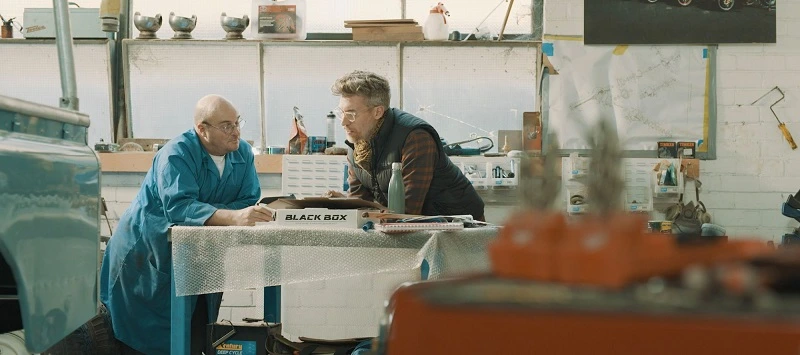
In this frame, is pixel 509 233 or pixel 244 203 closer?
pixel 509 233

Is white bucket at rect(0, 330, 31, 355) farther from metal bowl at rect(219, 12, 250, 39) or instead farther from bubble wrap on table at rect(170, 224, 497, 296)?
metal bowl at rect(219, 12, 250, 39)

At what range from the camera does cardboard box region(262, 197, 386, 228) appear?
299cm

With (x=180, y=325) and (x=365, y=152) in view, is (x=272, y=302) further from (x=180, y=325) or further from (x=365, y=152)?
(x=180, y=325)

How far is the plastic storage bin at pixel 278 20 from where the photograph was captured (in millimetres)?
5164

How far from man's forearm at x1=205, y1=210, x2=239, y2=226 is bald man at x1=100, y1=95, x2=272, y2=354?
216 mm

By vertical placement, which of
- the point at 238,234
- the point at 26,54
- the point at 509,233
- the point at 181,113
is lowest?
the point at 238,234

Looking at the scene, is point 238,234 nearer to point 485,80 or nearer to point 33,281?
point 33,281

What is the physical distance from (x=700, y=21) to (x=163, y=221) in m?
3.17

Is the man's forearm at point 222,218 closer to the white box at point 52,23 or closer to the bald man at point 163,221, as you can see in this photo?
the bald man at point 163,221

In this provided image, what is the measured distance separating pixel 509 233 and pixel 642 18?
15.9 feet

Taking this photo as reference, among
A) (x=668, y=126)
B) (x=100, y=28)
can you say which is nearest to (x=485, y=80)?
(x=668, y=126)

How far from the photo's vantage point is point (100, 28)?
5266mm

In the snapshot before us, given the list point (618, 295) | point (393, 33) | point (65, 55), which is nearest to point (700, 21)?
point (393, 33)

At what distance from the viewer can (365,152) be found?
152 inches
